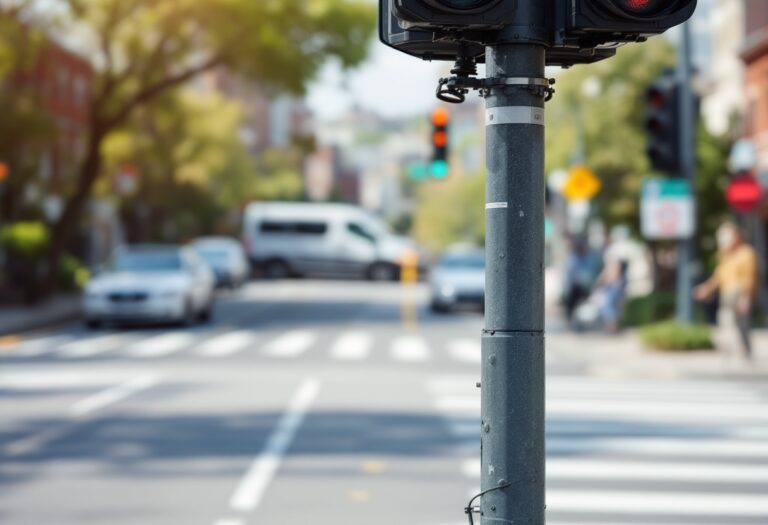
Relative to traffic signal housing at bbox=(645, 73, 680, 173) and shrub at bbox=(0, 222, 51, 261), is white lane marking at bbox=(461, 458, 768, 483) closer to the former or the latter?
traffic signal housing at bbox=(645, 73, 680, 173)

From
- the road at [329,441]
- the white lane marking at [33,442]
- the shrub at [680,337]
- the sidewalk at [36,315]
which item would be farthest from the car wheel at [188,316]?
the white lane marking at [33,442]

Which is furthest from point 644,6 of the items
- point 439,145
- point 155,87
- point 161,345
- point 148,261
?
point 155,87

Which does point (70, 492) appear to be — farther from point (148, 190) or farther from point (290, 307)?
point (148, 190)

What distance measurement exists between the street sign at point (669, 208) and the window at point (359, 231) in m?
34.7

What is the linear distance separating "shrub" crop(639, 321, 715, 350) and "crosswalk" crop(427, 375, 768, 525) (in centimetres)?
265

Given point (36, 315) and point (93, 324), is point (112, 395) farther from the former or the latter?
point (36, 315)

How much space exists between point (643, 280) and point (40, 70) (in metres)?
29.5

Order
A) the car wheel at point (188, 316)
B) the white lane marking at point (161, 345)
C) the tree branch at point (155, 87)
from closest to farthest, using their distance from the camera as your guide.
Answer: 1. the white lane marking at point (161, 345)
2. the car wheel at point (188, 316)
3. the tree branch at point (155, 87)

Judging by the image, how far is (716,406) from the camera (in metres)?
14.2

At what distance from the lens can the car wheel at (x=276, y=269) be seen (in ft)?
185

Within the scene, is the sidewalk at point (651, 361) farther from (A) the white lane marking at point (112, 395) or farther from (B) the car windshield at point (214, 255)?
(B) the car windshield at point (214, 255)

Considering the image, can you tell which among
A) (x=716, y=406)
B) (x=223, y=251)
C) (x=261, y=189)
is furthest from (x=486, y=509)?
(x=261, y=189)

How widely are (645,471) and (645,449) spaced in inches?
44.8

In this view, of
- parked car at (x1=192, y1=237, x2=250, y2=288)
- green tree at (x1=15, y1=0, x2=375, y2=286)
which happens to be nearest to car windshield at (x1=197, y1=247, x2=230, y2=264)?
parked car at (x1=192, y1=237, x2=250, y2=288)
